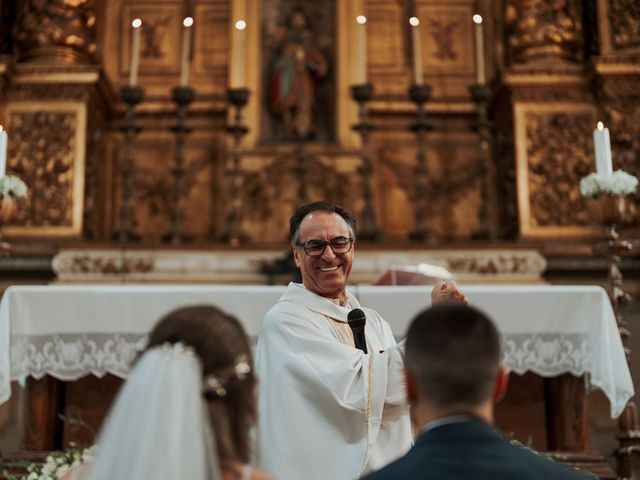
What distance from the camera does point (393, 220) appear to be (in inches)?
324

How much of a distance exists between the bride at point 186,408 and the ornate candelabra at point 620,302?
127 inches

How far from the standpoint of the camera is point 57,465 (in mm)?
3932

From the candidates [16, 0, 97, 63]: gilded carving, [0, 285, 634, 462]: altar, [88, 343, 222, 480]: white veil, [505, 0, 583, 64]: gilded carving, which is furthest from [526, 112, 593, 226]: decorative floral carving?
[88, 343, 222, 480]: white veil

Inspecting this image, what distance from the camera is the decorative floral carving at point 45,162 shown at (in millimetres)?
7449

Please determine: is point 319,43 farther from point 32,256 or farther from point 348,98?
point 32,256

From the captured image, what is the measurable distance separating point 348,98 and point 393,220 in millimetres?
1246

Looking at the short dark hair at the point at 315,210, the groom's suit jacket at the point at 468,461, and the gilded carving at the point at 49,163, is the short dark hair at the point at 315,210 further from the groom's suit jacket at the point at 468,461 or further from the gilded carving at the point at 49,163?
the gilded carving at the point at 49,163

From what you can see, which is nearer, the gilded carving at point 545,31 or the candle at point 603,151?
the candle at point 603,151

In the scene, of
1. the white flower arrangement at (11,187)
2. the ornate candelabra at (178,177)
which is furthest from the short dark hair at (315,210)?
the ornate candelabra at (178,177)

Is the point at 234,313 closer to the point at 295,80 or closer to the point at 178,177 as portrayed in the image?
the point at 178,177

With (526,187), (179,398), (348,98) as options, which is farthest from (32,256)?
(179,398)

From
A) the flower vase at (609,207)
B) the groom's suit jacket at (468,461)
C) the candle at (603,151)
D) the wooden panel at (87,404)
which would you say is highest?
the candle at (603,151)

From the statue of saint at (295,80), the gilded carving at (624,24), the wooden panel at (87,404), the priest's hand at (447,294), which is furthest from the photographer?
the statue of saint at (295,80)

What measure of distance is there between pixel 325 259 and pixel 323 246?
0.17 ft
